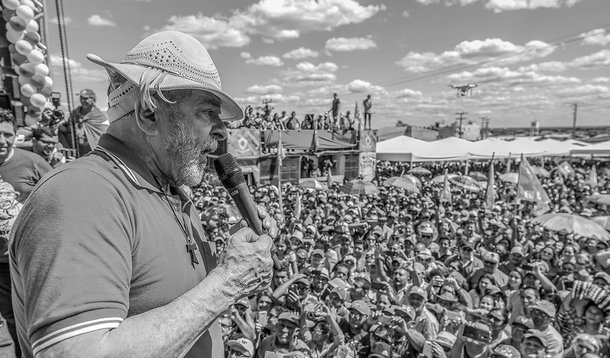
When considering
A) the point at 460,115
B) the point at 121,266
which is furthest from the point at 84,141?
the point at 460,115

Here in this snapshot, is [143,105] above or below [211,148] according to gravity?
above

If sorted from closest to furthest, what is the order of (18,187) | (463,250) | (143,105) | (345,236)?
(143,105)
(18,187)
(463,250)
(345,236)

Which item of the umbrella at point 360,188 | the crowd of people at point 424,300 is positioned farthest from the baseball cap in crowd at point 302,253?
the umbrella at point 360,188

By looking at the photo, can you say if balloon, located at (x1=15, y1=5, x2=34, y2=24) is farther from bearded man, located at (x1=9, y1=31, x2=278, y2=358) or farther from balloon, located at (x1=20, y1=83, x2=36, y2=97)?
bearded man, located at (x1=9, y1=31, x2=278, y2=358)

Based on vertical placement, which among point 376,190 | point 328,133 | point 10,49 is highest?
point 10,49

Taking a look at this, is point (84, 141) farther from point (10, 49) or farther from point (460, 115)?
point (460, 115)

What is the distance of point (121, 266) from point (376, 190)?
47.5 feet

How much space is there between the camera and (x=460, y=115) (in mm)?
77312

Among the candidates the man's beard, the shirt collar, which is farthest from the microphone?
the shirt collar

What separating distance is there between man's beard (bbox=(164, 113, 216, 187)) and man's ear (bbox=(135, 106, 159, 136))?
0.05 metres

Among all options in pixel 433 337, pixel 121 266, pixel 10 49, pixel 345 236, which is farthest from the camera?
pixel 345 236

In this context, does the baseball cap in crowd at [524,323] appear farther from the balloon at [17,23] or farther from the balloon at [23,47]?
the balloon at [17,23]

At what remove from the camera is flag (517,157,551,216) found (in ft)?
41.1

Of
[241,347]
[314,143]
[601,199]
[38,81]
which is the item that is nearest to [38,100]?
[38,81]
